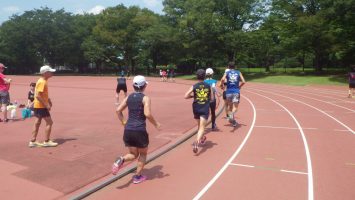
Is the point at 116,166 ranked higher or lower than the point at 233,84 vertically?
lower

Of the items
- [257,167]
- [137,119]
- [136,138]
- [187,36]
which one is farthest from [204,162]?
[187,36]

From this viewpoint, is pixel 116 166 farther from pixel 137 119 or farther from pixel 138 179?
pixel 137 119

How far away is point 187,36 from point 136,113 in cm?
4170

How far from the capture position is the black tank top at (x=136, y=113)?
540 centimetres

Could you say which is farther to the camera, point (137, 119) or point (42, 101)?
point (42, 101)

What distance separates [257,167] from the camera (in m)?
6.47

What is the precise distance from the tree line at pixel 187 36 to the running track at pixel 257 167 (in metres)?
28.1

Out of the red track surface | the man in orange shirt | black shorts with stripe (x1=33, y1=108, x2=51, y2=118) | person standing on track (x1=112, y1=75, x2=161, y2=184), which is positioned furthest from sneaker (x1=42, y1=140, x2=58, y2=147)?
person standing on track (x1=112, y1=75, x2=161, y2=184)

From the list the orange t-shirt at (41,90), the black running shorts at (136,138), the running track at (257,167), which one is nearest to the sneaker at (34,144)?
the orange t-shirt at (41,90)

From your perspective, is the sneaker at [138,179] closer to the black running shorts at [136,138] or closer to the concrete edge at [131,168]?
the concrete edge at [131,168]

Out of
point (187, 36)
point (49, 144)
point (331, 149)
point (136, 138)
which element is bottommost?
point (331, 149)

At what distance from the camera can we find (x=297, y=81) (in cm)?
3372

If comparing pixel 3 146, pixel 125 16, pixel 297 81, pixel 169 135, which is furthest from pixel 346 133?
pixel 125 16

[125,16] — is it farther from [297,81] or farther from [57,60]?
[297,81]
